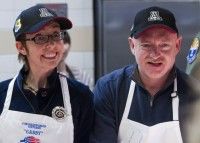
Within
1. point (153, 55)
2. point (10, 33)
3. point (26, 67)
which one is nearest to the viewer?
point (153, 55)

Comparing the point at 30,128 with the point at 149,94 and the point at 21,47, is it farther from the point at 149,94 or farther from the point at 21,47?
the point at 149,94

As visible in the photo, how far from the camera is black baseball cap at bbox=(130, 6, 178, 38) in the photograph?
133 cm

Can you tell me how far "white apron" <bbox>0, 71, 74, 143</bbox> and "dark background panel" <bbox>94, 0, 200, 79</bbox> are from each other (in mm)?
1429

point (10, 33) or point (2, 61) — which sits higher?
point (10, 33)

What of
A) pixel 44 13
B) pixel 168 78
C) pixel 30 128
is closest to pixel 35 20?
pixel 44 13

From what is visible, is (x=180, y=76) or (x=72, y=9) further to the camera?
(x=72, y=9)

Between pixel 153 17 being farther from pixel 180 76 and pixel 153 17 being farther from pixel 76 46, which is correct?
pixel 76 46

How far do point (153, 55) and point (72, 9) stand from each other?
1.52 m

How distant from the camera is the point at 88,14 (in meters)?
2.77

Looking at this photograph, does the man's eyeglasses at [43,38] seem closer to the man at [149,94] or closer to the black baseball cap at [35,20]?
the black baseball cap at [35,20]

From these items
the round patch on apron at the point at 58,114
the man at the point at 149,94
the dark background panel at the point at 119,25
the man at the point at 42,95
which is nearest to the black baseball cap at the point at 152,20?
the man at the point at 149,94

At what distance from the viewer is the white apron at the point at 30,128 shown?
1388 millimetres

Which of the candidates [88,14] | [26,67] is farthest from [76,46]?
[26,67]

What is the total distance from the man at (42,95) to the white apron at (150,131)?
13 cm
